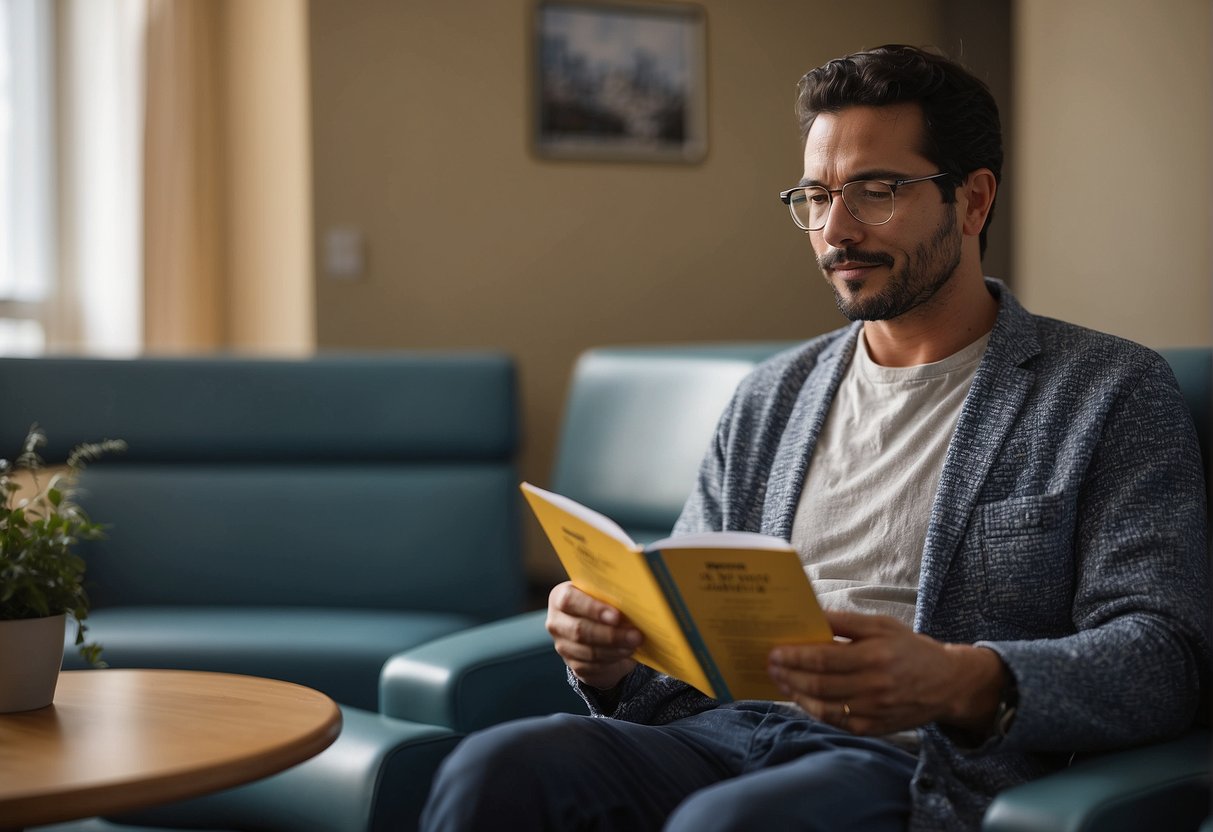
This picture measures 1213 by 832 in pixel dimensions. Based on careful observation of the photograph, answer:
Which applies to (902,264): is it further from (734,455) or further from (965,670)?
(965,670)

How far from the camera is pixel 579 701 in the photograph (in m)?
1.88

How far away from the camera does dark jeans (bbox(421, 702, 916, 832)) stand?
3.97ft

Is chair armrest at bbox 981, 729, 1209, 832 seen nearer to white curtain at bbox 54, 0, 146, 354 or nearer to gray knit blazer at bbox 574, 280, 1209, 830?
gray knit blazer at bbox 574, 280, 1209, 830

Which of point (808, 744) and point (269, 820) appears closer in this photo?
point (808, 744)

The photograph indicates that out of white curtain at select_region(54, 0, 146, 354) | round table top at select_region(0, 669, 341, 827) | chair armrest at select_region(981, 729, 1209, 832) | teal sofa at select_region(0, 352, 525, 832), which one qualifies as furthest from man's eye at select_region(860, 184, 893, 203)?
white curtain at select_region(54, 0, 146, 354)

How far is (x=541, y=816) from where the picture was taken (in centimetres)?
129

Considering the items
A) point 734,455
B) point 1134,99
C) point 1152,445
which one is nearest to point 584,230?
point 1134,99

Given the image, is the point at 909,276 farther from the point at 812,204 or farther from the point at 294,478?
the point at 294,478

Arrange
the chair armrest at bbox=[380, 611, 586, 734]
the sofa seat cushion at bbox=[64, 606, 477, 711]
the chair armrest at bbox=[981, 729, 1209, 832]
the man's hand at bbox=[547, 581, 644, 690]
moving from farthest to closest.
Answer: the sofa seat cushion at bbox=[64, 606, 477, 711] < the chair armrest at bbox=[380, 611, 586, 734] < the man's hand at bbox=[547, 581, 644, 690] < the chair armrest at bbox=[981, 729, 1209, 832]

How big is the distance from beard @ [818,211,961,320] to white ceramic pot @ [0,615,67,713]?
99 cm

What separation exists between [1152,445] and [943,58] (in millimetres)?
553

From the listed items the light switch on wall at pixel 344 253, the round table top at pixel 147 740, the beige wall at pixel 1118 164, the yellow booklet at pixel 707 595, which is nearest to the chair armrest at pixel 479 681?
the round table top at pixel 147 740

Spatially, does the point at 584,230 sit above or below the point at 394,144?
below

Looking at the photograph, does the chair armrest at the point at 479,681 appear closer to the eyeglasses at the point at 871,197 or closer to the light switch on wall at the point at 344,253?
the eyeglasses at the point at 871,197
